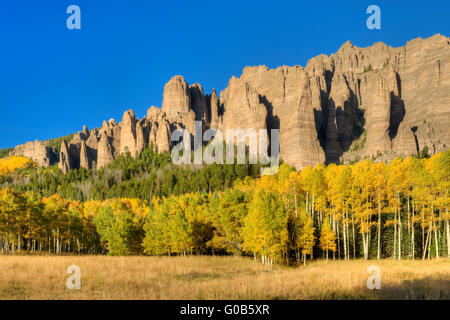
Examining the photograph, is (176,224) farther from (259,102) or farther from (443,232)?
(259,102)

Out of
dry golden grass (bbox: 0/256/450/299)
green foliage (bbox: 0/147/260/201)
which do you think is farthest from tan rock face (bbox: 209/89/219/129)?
dry golden grass (bbox: 0/256/450/299)

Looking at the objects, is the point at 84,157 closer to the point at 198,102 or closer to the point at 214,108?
the point at 198,102

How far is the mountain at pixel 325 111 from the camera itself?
372 feet

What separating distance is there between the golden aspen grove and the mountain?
71602 millimetres

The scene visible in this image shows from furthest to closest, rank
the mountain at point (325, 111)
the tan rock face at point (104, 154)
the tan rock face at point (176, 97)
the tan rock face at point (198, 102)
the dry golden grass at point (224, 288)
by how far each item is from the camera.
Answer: the tan rock face at point (176, 97)
the tan rock face at point (198, 102)
the tan rock face at point (104, 154)
the mountain at point (325, 111)
the dry golden grass at point (224, 288)

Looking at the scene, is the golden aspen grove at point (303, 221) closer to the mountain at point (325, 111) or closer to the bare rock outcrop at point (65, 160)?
the mountain at point (325, 111)

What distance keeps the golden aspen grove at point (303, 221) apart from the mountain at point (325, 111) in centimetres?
7160

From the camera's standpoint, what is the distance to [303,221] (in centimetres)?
3288

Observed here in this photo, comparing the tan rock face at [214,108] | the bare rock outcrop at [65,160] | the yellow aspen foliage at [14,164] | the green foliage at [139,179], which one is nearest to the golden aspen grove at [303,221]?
the green foliage at [139,179]

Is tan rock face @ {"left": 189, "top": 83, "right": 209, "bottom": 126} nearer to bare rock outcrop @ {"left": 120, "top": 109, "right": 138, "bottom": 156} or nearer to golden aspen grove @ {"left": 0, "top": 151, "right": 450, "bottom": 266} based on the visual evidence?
bare rock outcrop @ {"left": 120, "top": 109, "right": 138, "bottom": 156}
